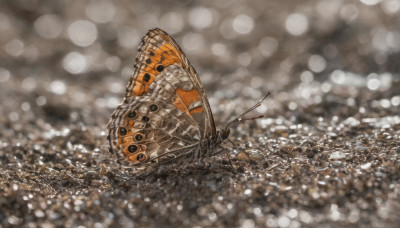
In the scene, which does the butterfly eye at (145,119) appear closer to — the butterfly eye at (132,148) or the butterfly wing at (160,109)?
the butterfly wing at (160,109)

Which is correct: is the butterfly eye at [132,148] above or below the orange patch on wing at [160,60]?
below

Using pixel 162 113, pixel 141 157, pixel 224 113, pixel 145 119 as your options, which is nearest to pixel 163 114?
pixel 162 113

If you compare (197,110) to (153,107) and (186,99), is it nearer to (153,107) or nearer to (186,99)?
(186,99)

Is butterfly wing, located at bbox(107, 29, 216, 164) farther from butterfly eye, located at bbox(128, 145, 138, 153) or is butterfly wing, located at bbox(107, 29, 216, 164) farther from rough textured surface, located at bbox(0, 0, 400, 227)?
rough textured surface, located at bbox(0, 0, 400, 227)

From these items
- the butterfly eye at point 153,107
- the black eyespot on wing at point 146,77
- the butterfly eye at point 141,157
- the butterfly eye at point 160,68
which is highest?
the butterfly eye at point 160,68

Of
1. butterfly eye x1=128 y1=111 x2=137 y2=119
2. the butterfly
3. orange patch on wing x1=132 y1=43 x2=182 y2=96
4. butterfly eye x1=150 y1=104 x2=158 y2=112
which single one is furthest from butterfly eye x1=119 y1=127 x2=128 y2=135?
orange patch on wing x1=132 y1=43 x2=182 y2=96

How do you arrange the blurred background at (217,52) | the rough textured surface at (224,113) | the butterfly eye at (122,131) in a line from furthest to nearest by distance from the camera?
1. the blurred background at (217,52)
2. the butterfly eye at (122,131)
3. the rough textured surface at (224,113)

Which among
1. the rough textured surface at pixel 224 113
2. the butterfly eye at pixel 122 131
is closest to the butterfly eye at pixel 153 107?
the butterfly eye at pixel 122 131

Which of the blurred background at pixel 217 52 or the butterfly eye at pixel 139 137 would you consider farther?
the blurred background at pixel 217 52

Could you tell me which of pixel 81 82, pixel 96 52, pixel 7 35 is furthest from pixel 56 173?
pixel 7 35
